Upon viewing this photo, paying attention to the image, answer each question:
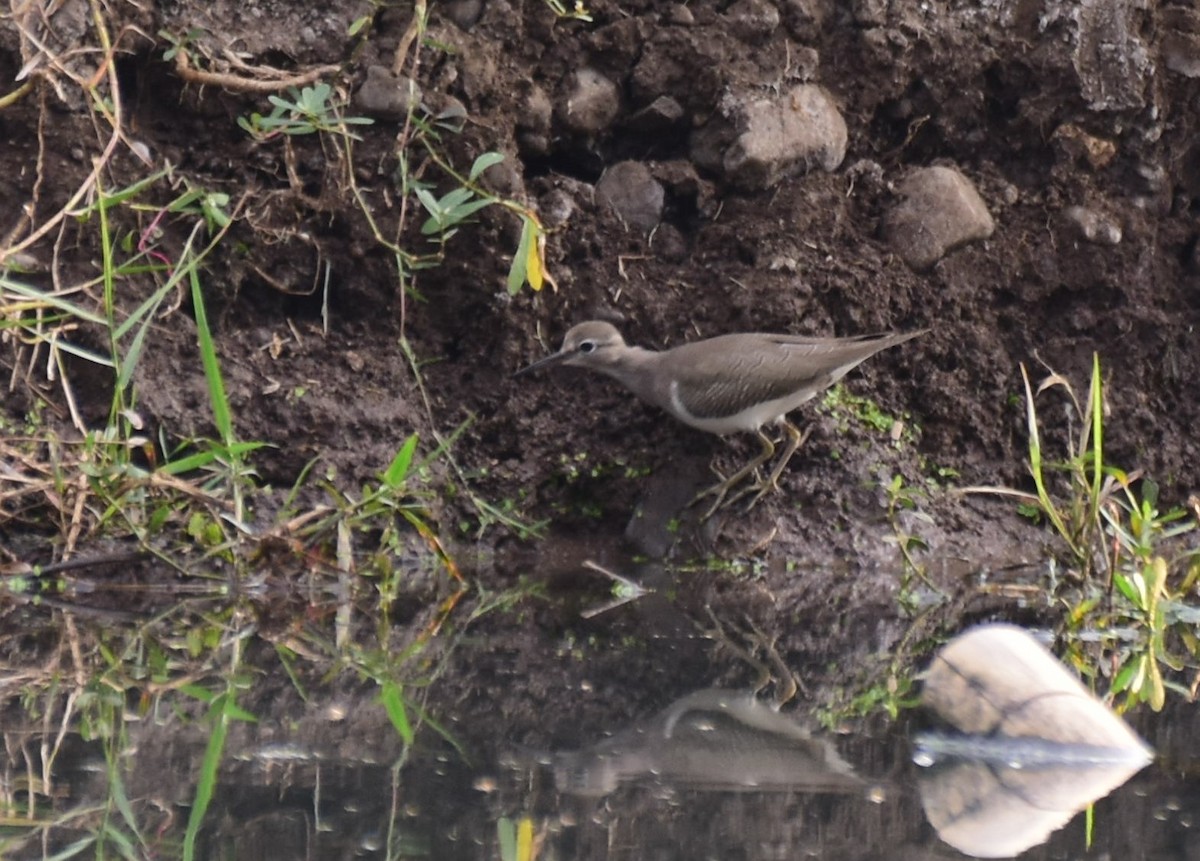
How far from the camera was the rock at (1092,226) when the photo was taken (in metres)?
6.77

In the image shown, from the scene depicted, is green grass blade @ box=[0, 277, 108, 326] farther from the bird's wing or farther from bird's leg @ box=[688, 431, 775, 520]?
bird's leg @ box=[688, 431, 775, 520]

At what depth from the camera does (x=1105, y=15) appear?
269 inches

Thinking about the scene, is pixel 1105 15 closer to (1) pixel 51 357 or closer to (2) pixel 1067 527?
(2) pixel 1067 527

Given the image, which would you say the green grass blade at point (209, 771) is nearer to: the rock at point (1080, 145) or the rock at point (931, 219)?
the rock at point (931, 219)

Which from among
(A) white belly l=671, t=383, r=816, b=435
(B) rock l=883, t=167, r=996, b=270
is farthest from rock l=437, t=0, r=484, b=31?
(B) rock l=883, t=167, r=996, b=270

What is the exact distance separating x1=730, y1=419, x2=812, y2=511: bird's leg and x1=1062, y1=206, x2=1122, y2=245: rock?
144 cm

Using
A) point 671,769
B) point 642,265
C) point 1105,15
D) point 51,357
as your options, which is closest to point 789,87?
point 642,265

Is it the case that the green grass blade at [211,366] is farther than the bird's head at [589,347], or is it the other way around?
Answer: the bird's head at [589,347]

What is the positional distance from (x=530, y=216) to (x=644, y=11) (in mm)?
1281

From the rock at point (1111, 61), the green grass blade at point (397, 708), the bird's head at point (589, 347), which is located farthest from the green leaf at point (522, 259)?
the rock at point (1111, 61)

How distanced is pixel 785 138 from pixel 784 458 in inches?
49.6

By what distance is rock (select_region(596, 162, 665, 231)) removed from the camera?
6477 mm

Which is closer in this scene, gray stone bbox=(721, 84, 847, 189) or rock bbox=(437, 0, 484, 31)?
rock bbox=(437, 0, 484, 31)

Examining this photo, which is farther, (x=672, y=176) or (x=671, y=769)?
(x=672, y=176)
